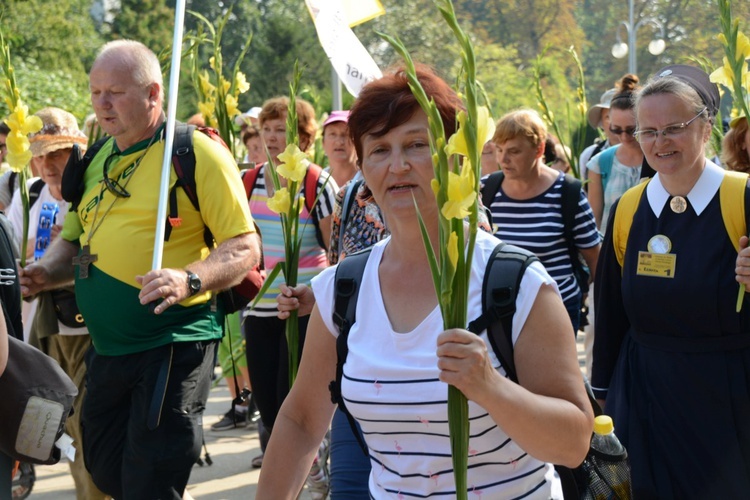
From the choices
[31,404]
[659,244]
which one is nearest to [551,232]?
[659,244]

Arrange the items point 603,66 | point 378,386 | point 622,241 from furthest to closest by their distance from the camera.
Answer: point 603,66 → point 622,241 → point 378,386

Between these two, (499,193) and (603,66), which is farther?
(603,66)

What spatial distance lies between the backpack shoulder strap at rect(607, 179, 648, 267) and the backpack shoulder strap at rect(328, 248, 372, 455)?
157 centimetres

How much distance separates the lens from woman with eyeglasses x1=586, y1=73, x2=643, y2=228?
7.00 meters

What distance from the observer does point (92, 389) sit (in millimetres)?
4414

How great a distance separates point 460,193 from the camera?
204 centimetres

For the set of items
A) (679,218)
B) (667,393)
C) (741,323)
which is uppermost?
(679,218)

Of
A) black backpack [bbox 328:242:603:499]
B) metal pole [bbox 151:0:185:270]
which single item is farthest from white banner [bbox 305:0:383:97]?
black backpack [bbox 328:242:603:499]

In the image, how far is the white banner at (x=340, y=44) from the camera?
4926 millimetres

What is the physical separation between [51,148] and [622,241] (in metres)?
3.04

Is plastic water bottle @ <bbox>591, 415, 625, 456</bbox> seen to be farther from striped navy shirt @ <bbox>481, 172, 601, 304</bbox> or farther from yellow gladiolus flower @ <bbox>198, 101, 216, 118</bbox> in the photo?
yellow gladiolus flower @ <bbox>198, 101, 216, 118</bbox>

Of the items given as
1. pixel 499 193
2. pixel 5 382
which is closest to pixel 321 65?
pixel 499 193

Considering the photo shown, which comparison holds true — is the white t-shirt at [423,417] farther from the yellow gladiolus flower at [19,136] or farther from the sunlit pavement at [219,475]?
the sunlit pavement at [219,475]

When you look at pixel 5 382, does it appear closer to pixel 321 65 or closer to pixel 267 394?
pixel 267 394
